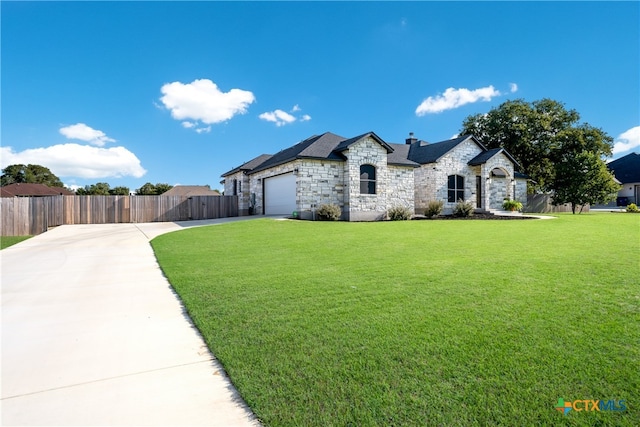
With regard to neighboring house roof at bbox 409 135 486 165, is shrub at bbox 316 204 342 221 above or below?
below

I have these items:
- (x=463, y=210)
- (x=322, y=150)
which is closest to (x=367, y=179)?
(x=322, y=150)

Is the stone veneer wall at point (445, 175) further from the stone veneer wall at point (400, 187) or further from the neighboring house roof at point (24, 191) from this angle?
the neighboring house roof at point (24, 191)

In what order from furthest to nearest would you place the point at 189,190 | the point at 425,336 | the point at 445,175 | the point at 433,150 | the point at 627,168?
the point at 189,190
the point at 627,168
the point at 433,150
the point at 445,175
the point at 425,336

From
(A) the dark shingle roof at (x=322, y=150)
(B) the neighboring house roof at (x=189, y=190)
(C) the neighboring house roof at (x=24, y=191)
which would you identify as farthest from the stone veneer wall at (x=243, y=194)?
(C) the neighboring house roof at (x=24, y=191)

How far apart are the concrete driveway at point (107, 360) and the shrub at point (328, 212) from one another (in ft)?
38.6

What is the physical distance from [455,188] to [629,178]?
3789 cm

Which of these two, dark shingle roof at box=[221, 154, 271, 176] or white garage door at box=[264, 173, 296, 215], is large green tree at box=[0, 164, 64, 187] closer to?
dark shingle roof at box=[221, 154, 271, 176]

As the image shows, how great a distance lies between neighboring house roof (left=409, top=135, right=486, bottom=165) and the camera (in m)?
22.3

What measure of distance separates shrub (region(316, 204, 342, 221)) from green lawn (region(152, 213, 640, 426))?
419 inches

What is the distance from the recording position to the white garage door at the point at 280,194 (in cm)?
1864

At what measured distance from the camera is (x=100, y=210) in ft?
65.1

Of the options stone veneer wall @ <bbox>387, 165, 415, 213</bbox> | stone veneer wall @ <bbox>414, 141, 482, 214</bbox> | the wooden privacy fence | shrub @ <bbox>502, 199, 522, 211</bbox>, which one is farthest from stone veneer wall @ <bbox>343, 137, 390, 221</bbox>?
the wooden privacy fence

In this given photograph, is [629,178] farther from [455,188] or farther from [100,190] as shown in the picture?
[100,190]

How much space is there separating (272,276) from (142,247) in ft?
21.1
